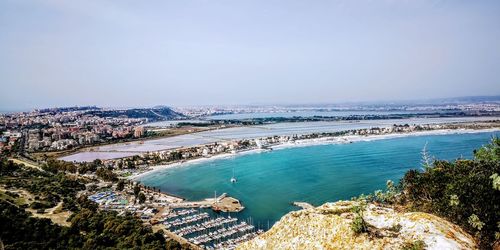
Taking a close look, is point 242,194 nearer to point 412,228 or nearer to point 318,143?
point 412,228

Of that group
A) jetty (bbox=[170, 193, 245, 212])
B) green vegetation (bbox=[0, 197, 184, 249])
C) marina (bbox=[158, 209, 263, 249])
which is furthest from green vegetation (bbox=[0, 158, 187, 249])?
jetty (bbox=[170, 193, 245, 212])

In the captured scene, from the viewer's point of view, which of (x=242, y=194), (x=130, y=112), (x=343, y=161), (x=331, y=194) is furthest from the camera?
(x=130, y=112)

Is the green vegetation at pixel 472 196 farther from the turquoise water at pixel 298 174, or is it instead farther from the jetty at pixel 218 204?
the jetty at pixel 218 204

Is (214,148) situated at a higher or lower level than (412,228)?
lower

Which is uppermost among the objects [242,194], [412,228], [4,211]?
[412,228]

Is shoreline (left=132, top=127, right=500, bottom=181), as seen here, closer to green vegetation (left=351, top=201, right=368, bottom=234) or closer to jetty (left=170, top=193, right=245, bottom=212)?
jetty (left=170, top=193, right=245, bottom=212)

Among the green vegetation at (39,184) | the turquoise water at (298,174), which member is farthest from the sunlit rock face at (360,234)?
the green vegetation at (39,184)

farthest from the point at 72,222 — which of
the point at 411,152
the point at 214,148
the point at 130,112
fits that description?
the point at 130,112
